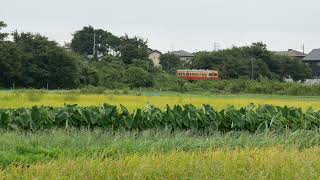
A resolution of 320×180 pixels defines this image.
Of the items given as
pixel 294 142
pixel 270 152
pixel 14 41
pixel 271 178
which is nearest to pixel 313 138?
pixel 294 142

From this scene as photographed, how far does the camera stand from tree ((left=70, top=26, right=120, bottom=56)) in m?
83.4

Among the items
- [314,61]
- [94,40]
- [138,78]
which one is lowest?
[138,78]

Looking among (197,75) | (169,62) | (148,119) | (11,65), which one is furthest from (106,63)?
(148,119)

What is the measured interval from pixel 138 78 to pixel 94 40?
20188 mm

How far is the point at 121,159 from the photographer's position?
610cm

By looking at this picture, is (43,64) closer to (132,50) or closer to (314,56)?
(132,50)

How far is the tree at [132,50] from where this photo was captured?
252 ft

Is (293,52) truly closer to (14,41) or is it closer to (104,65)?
(104,65)

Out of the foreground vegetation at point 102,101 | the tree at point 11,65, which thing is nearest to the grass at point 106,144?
the foreground vegetation at point 102,101

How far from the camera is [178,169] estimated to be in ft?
18.1

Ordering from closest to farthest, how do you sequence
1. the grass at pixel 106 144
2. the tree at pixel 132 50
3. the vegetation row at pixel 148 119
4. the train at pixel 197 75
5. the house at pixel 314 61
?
the grass at pixel 106 144 → the vegetation row at pixel 148 119 → the train at pixel 197 75 → the tree at pixel 132 50 → the house at pixel 314 61

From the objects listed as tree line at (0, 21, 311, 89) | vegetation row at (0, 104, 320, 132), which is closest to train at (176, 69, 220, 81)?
tree line at (0, 21, 311, 89)

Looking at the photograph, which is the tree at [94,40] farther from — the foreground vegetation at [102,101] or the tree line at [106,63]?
the foreground vegetation at [102,101]

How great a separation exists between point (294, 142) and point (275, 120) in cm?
287
